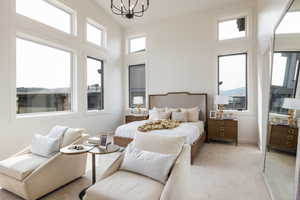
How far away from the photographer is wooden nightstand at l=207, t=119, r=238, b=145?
436cm

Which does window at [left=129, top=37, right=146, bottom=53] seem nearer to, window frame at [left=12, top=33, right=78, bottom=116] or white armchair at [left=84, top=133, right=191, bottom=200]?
window frame at [left=12, top=33, right=78, bottom=116]

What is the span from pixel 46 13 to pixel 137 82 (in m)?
3.38

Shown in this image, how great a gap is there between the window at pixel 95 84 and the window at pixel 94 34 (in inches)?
22.7

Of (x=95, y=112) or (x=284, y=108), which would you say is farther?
(x=95, y=112)

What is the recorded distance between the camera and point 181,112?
4566mm

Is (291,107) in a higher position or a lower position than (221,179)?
higher

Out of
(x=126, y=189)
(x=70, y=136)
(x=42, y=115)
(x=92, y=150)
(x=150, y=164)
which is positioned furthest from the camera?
(x=42, y=115)

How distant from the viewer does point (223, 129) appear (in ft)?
14.6

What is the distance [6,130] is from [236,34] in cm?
605

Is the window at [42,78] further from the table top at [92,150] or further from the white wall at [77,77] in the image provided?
the table top at [92,150]

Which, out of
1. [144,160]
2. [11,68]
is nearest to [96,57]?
[11,68]

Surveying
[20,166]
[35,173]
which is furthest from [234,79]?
[20,166]

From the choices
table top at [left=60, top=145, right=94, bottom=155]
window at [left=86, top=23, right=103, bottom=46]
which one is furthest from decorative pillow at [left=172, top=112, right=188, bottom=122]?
window at [left=86, top=23, right=103, bottom=46]

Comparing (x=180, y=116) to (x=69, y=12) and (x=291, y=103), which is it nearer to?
(x=291, y=103)
